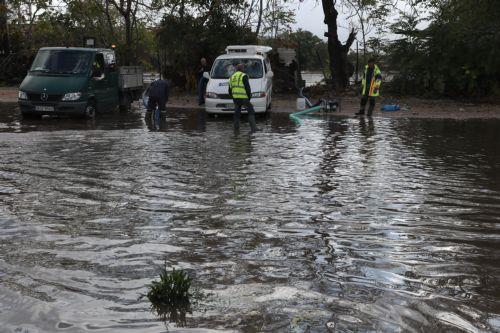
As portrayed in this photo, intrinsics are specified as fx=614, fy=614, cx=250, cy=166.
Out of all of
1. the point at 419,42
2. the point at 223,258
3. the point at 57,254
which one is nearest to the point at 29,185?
the point at 57,254

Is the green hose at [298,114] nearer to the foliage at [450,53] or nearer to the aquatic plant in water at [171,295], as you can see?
the foliage at [450,53]

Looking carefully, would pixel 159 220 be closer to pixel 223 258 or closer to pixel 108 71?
pixel 223 258

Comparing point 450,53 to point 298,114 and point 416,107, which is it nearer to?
point 416,107

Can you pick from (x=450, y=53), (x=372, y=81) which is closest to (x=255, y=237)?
(x=372, y=81)

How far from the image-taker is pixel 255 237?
5762 mm

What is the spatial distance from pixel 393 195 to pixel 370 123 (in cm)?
1003

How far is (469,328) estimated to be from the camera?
3844mm

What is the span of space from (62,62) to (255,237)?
13.5m

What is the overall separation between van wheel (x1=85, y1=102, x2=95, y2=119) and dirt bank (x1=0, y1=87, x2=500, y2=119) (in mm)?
5953

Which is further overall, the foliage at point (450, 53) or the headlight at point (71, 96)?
the foliage at point (450, 53)

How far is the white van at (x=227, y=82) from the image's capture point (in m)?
18.6

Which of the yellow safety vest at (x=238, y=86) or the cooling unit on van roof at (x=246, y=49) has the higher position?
the cooling unit on van roof at (x=246, y=49)

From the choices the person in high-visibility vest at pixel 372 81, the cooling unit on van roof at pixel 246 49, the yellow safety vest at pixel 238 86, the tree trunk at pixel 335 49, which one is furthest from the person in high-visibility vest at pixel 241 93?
the tree trunk at pixel 335 49

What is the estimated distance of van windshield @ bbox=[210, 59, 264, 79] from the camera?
62.8 ft
